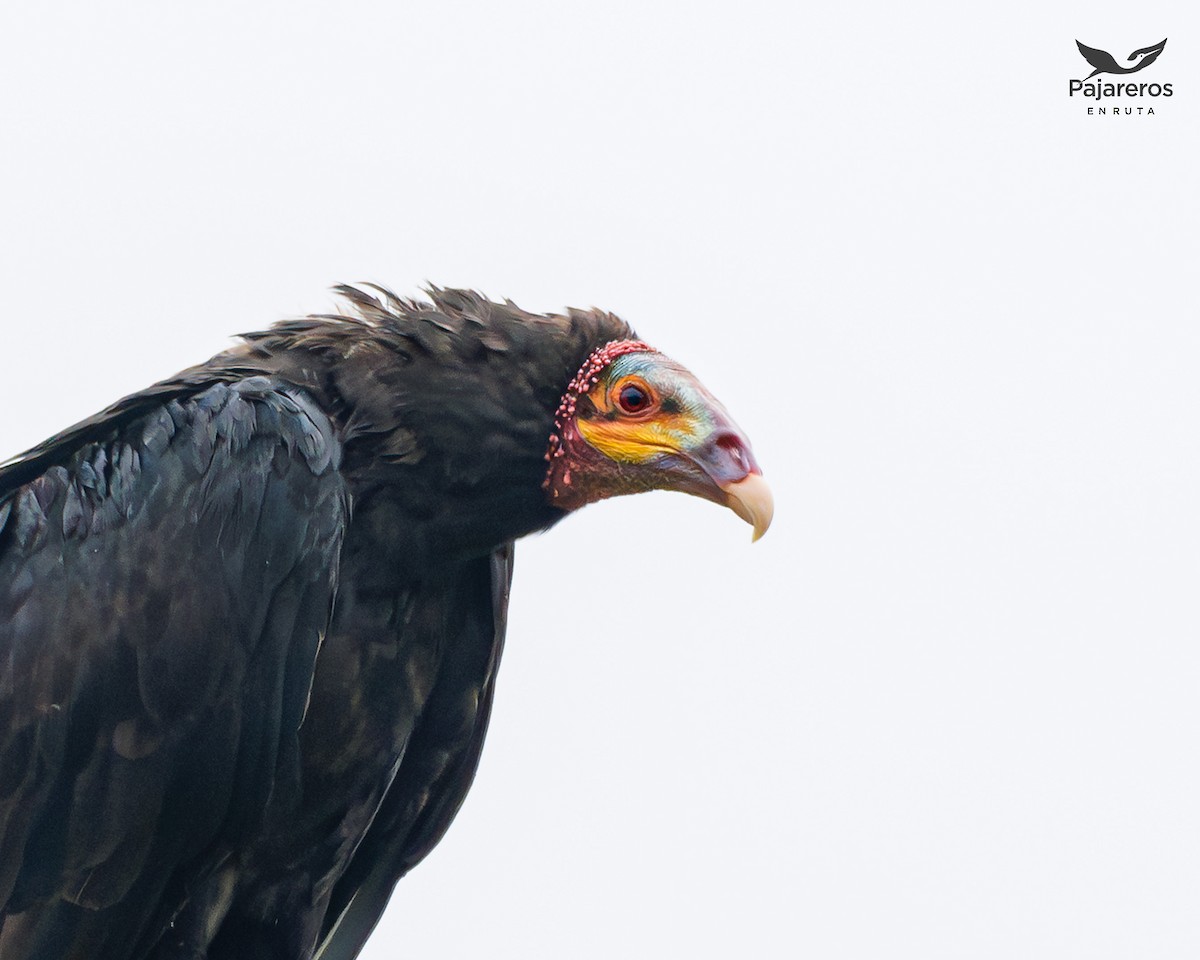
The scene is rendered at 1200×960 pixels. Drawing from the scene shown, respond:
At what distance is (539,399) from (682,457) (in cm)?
53

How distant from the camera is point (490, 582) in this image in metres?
7.56

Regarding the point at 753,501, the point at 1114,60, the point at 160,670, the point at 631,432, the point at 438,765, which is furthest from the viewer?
the point at 1114,60

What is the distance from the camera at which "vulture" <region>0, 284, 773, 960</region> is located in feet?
22.2

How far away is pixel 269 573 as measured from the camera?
677 cm

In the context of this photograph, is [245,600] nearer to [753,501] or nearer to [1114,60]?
[753,501]

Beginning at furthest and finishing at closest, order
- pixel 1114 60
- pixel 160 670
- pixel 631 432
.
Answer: pixel 1114 60 → pixel 631 432 → pixel 160 670

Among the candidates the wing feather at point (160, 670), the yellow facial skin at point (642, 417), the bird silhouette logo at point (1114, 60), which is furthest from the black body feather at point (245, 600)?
the bird silhouette logo at point (1114, 60)

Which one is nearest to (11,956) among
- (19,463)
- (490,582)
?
(19,463)

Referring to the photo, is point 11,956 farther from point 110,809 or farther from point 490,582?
point 490,582

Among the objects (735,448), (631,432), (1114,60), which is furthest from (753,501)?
(1114,60)

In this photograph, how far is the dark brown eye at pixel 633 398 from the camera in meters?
7.14

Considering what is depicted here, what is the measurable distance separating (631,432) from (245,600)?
4.68 feet

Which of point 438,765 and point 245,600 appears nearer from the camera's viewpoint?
point 245,600

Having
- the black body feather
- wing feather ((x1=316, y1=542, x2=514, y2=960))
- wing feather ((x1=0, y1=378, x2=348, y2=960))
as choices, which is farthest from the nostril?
wing feather ((x1=0, y1=378, x2=348, y2=960))
